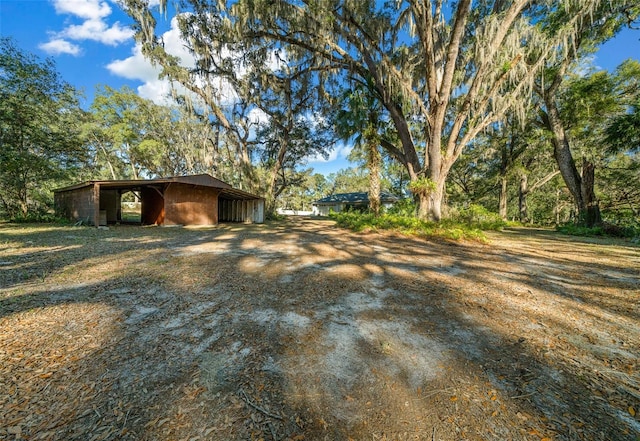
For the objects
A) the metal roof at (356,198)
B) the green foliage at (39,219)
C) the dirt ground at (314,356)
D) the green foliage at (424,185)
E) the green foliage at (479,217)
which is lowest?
the dirt ground at (314,356)

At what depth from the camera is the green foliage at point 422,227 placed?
865cm

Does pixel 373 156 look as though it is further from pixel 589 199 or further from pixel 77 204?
pixel 77 204

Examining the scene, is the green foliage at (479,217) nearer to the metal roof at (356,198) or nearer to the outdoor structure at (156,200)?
the outdoor structure at (156,200)

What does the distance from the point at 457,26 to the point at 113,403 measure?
12.7 metres

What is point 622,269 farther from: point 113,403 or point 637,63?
point 637,63

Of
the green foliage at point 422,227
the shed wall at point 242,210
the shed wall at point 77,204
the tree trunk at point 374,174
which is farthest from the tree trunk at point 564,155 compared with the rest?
the shed wall at point 77,204

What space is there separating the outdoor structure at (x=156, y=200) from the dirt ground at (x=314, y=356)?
341 inches

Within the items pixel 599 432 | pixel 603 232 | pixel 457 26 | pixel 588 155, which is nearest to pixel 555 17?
pixel 457 26

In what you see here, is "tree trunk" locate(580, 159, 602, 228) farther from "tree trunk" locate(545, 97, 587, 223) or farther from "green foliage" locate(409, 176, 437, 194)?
"green foliage" locate(409, 176, 437, 194)

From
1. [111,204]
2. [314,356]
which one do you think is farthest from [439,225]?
[111,204]

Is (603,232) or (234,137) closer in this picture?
(603,232)

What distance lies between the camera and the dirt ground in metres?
1.50

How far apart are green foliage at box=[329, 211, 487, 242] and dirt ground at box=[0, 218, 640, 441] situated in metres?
4.21

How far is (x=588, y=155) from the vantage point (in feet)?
44.7
